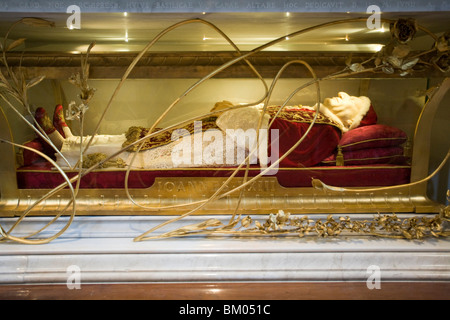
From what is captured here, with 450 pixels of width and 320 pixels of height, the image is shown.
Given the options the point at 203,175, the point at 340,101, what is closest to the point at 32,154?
the point at 203,175

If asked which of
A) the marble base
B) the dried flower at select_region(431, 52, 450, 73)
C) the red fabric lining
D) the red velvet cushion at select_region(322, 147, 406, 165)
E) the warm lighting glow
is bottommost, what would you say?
the marble base

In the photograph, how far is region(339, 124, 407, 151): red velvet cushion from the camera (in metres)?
1.29

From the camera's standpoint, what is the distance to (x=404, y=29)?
1155mm

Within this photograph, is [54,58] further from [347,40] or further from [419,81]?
[419,81]

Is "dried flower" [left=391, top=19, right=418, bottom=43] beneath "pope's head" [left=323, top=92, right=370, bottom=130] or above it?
above

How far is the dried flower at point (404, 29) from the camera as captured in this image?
3.76ft

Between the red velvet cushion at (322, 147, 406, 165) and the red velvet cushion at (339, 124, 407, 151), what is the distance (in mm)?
16

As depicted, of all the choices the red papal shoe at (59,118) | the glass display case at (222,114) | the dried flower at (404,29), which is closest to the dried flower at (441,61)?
the glass display case at (222,114)

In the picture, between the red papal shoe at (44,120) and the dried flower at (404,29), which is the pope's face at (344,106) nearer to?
the dried flower at (404,29)

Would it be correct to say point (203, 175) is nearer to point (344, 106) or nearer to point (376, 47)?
point (344, 106)

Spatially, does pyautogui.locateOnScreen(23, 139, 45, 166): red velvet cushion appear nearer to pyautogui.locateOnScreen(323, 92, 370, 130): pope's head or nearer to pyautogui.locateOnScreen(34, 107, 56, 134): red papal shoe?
pyautogui.locateOnScreen(34, 107, 56, 134): red papal shoe

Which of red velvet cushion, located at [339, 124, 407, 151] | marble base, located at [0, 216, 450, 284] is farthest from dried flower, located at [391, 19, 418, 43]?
marble base, located at [0, 216, 450, 284]

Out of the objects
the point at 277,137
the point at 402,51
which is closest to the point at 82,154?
the point at 277,137

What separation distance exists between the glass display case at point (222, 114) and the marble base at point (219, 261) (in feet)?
0.40
